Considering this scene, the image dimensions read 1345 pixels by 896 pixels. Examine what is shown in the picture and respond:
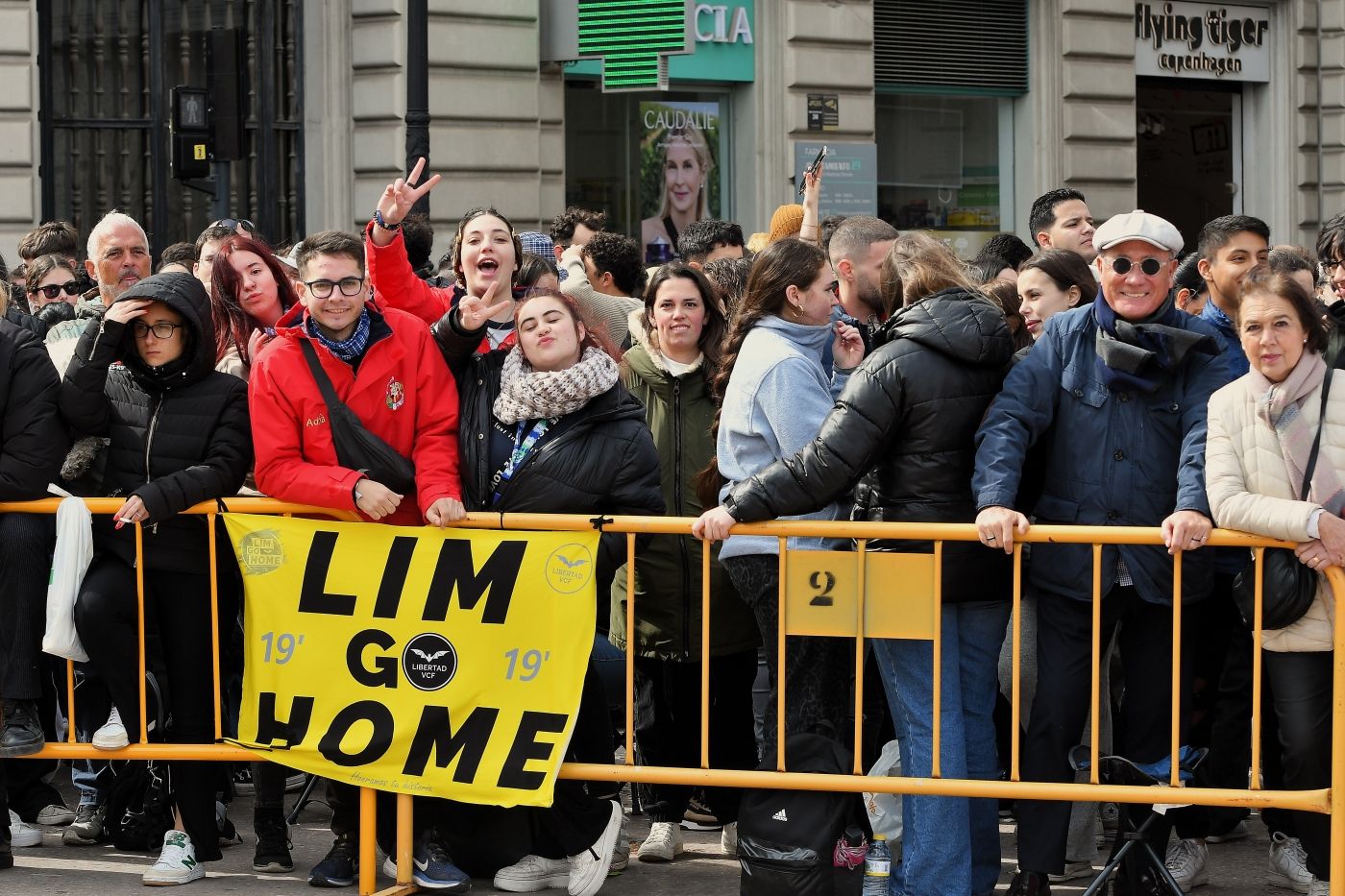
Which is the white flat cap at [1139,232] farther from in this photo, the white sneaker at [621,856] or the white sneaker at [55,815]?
the white sneaker at [55,815]

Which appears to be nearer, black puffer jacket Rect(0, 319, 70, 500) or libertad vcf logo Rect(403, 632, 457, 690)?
libertad vcf logo Rect(403, 632, 457, 690)

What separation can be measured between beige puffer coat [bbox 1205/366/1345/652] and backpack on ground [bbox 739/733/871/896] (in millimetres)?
1415

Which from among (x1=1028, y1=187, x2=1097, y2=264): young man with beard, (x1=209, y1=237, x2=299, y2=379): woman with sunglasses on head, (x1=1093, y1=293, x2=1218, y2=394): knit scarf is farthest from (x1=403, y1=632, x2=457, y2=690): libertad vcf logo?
(x1=1028, y1=187, x2=1097, y2=264): young man with beard

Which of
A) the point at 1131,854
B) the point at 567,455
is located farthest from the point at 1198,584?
the point at 567,455

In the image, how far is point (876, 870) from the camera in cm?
581

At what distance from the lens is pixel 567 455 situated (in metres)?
6.03

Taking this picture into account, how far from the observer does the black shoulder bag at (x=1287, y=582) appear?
5.46 metres

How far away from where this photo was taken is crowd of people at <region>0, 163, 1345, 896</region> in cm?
559

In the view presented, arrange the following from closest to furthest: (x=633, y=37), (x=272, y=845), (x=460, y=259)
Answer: (x=272, y=845), (x=460, y=259), (x=633, y=37)

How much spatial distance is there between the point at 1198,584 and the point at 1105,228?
1158 millimetres

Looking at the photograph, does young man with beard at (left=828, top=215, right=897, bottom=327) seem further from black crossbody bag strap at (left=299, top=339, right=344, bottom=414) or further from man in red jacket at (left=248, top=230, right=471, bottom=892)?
black crossbody bag strap at (left=299, top=339, right=344, bottom=414)

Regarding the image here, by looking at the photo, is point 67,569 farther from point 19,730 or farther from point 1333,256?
point 1333,256

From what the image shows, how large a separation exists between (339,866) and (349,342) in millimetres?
1783

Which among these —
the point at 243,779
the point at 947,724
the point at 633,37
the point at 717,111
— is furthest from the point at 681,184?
→ the point at 947,724
